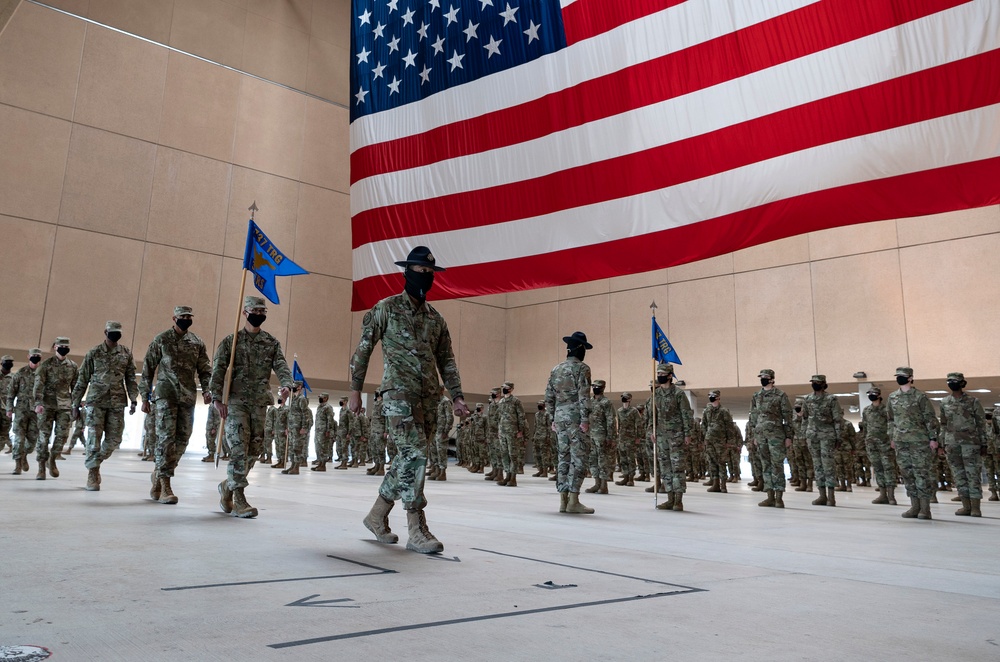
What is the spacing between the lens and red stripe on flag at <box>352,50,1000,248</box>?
4.40 m

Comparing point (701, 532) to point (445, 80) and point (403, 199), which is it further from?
point (445, 80)

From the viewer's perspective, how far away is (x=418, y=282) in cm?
425

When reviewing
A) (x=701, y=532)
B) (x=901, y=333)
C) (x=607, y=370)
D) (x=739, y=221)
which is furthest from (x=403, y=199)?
(x=607, y=370)

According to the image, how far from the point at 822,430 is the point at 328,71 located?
19.4 metres

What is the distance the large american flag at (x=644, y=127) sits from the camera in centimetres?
450

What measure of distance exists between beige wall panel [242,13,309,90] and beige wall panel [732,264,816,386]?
14.9 metres

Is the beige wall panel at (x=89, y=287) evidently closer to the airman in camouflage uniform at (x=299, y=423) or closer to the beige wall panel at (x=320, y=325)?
the beige wall panel at (x=320, y=325)

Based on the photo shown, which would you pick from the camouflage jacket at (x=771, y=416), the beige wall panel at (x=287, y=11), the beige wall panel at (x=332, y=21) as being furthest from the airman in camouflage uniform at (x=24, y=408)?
the beige wall panel at (x=332, y=21)

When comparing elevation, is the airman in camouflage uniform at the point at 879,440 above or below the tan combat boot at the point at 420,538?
above

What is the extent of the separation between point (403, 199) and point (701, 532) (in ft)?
13.6

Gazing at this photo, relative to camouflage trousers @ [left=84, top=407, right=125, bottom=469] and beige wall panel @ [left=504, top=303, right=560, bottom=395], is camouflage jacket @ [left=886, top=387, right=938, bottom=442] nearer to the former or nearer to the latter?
camouflage trousers @ [left=84, top=407, right=125, bottom=469]

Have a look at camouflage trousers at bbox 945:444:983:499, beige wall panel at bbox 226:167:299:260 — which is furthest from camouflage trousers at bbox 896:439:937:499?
beige wall panel at bbox 226:167:299:260

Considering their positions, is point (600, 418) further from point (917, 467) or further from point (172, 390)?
point (172, 390)

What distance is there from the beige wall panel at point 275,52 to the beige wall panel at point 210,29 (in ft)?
0.88
